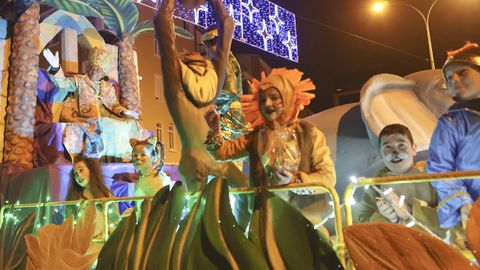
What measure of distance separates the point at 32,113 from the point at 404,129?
532 centimetres

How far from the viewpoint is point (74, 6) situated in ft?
22.5

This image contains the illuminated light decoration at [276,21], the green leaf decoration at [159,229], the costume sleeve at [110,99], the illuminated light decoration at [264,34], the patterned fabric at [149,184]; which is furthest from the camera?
the illuminated light decoration at [276,21]

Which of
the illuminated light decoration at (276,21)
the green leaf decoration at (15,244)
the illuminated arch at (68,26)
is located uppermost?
the illuminated light decoration at (276,21)

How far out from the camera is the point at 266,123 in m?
1.78

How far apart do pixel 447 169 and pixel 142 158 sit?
7.22ft

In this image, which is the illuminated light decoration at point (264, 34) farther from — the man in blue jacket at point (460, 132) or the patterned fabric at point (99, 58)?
the man in blue jacket at point (460, 132)

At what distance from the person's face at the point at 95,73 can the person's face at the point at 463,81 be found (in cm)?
584

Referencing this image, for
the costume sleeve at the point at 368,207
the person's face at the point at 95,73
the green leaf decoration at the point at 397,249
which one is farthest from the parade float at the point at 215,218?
the person's face at the point at 95,73

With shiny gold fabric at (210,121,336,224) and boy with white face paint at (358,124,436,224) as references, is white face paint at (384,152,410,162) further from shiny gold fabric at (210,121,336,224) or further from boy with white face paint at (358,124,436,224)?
shiny gold fabric at (210,121,336,224)

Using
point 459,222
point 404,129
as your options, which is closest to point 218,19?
point 404,129

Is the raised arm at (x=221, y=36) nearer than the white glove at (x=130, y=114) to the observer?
Yes

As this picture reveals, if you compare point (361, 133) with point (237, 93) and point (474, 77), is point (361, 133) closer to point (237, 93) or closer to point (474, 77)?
point (237, 93)

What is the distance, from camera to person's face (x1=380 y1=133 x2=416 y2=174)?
7.48ft

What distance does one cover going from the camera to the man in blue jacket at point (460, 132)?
1809 millimetres
